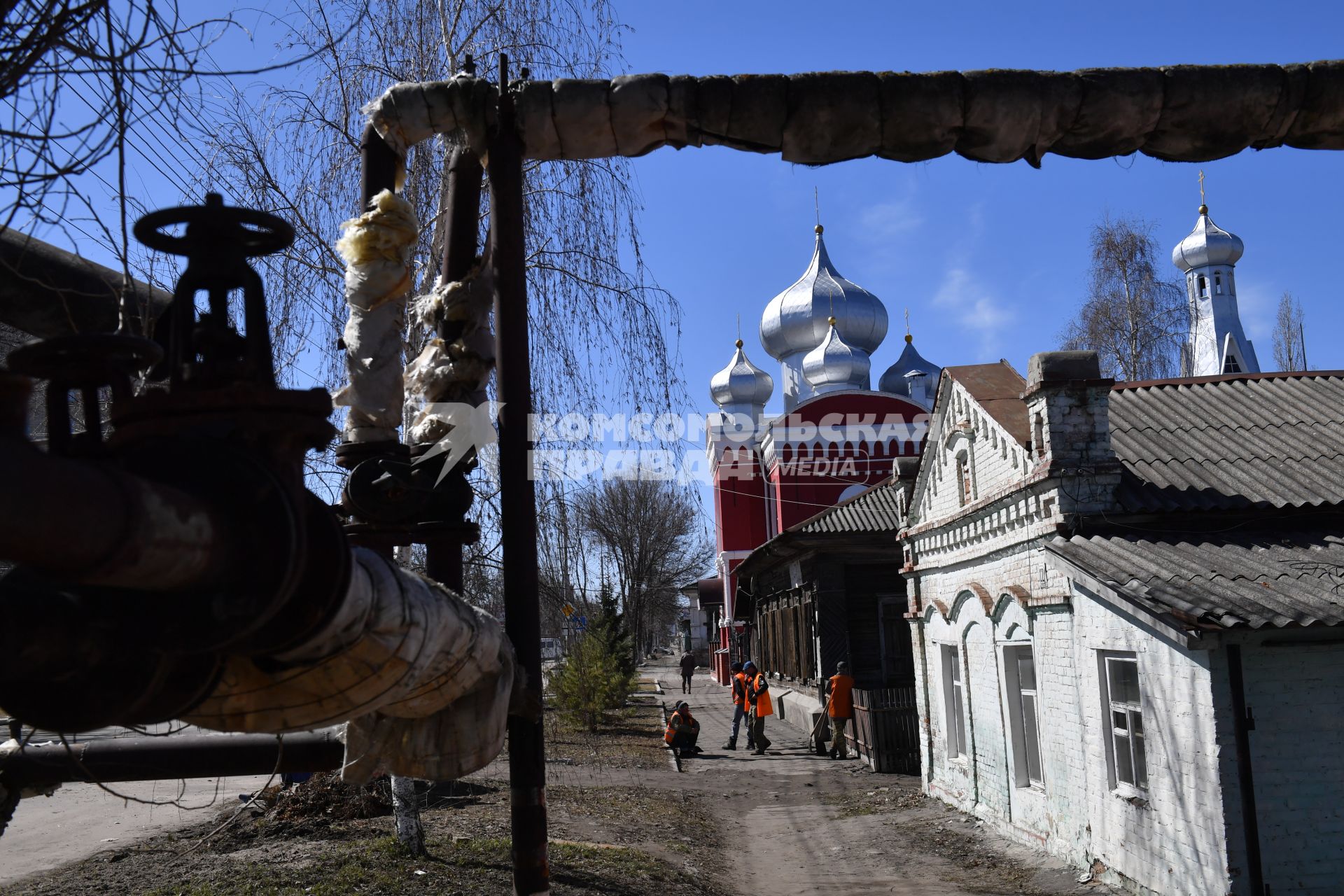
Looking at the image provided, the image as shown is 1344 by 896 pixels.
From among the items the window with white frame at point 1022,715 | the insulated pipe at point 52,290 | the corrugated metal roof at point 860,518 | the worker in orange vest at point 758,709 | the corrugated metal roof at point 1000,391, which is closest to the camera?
the insulated pipe at point 52,290

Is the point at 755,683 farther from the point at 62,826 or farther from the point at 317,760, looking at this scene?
the point at 317,760

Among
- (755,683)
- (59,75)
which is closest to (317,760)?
(59,75)

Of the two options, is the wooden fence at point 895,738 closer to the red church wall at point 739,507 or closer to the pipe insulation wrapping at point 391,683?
the pipe insulation wrapping at point 391,683

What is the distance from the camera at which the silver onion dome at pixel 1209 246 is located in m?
44.5

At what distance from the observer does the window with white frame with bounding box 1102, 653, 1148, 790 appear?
27.9ft

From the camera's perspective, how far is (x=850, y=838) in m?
12.1

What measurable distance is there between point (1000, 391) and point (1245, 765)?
16.1ft

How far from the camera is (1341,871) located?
7.39 meters

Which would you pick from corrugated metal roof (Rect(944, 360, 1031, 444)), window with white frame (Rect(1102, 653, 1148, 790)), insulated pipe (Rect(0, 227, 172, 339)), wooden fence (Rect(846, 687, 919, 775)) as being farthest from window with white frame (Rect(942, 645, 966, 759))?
insulated pipe (Rect(0, 227, 172, 339))

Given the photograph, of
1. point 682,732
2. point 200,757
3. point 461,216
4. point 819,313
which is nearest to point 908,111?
point 461,216

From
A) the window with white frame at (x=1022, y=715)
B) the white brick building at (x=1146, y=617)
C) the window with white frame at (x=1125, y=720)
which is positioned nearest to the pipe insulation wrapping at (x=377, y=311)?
the white brick building at (x=1146, y=617)

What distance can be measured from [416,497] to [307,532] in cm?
195

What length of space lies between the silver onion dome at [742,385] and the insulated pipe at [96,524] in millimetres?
41402

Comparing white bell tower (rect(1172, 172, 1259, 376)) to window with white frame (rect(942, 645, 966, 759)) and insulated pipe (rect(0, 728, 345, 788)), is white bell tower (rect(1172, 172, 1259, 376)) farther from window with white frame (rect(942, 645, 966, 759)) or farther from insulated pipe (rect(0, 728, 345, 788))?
insulated pipe (rect(0, 728, 345, 788))
